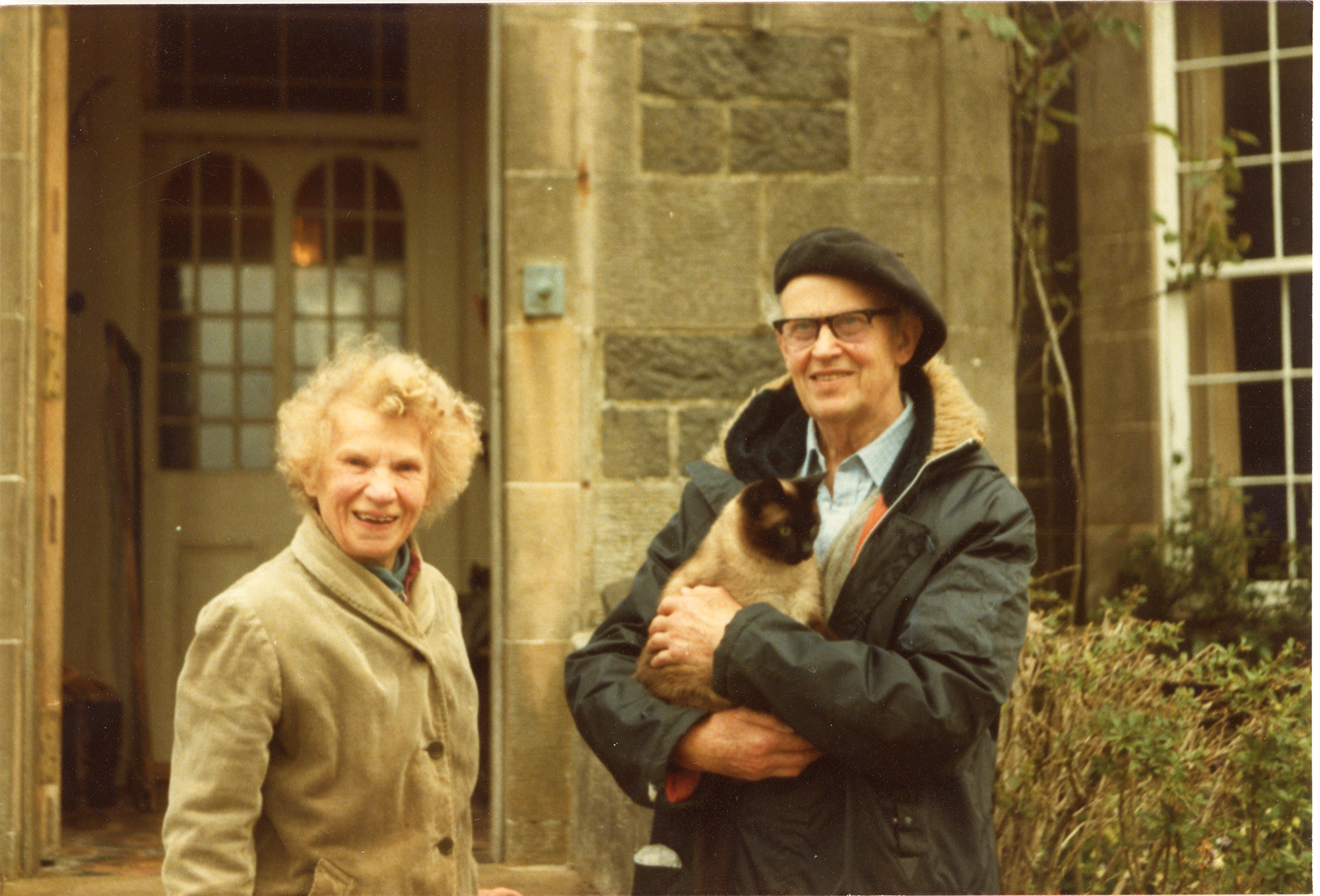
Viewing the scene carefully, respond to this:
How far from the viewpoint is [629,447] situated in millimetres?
4520

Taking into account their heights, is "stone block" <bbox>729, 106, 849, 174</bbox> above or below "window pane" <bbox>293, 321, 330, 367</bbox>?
above

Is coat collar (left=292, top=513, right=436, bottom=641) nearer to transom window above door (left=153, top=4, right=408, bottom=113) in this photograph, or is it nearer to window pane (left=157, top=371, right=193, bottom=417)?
window pane (left=157, top=371, right=193, bottom=417)

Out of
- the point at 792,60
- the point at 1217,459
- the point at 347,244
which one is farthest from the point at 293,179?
the point at 1217,459

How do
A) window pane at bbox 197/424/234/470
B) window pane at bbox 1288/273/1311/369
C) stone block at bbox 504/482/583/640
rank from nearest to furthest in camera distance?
stone block at bbox 504/482/583/640
window pane at bbox 1288/273/1311/369
window pane at bbox 197/424/234/470

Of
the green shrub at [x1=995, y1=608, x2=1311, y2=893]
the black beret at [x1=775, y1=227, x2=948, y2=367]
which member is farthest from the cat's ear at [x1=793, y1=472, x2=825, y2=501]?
the green shrub at [x1=995, y1=608, x2=1311, y2=893]

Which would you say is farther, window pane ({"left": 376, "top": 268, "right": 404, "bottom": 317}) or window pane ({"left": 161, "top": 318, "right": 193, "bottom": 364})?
window pane ({"left": 376, "top": 268, "right": 404, "bottom": 317})

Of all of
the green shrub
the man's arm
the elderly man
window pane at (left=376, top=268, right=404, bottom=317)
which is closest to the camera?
the man's arm

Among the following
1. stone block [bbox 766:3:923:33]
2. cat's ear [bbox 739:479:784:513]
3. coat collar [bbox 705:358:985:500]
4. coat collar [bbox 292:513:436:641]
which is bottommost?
coat collar [bbox 292:513:436:641]

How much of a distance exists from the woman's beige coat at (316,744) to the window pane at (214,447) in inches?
206

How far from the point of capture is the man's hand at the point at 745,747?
2238 mm

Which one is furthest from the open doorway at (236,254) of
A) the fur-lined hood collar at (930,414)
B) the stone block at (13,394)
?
the fur-lined hood collar at (930,414)

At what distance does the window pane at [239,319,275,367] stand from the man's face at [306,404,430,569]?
17.2 ft

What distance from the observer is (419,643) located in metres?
2.19

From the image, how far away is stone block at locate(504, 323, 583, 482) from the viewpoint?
450cm
